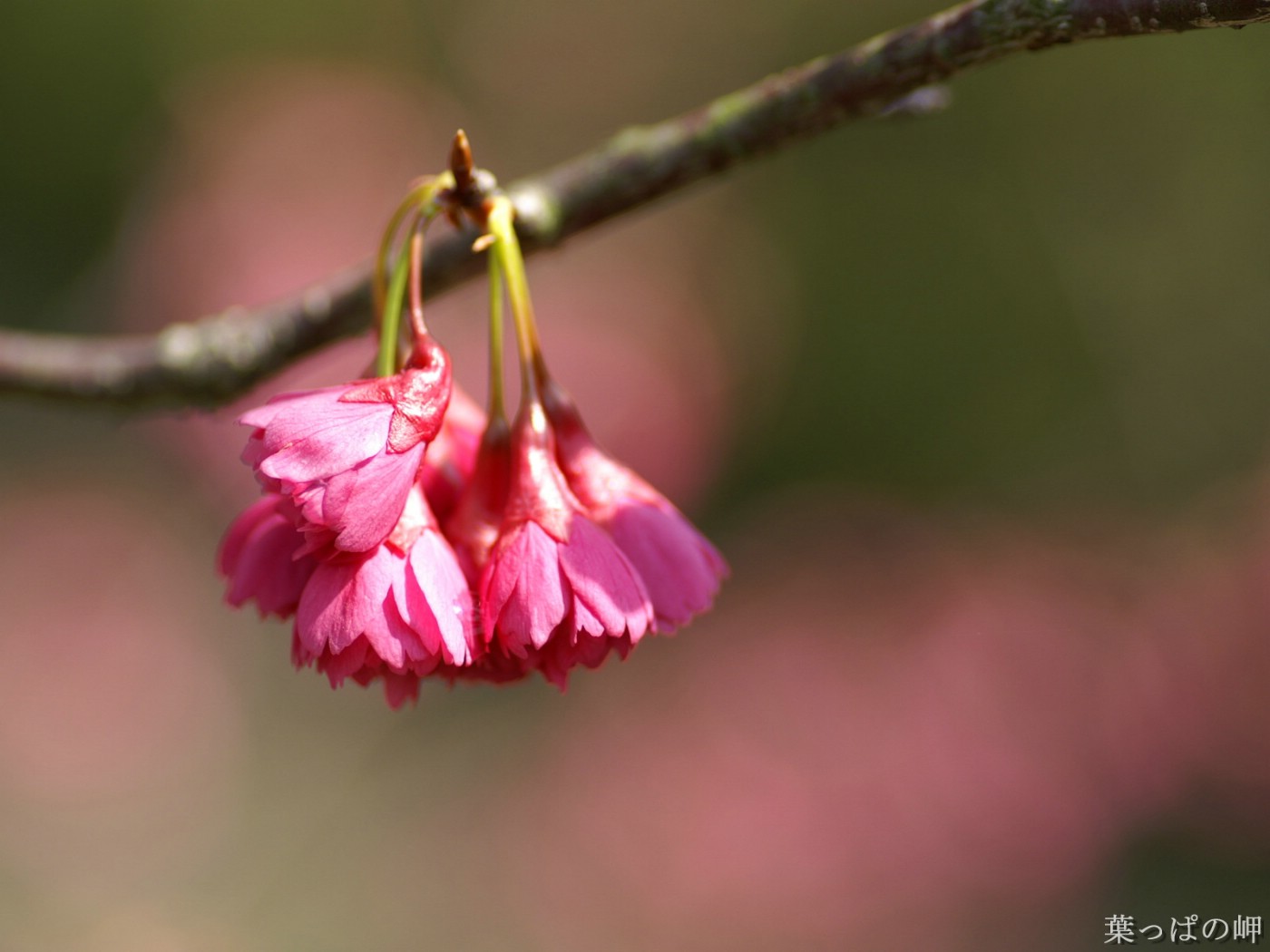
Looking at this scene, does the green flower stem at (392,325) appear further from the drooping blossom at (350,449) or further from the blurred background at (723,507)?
the blurred background at (723,507)

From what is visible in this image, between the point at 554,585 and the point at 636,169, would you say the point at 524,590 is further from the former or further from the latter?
the point at 636,169

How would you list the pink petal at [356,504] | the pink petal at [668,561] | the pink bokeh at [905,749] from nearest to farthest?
the pink petal at [356,504], the pink petal at [668,561], the pink bokeh at [905,749]

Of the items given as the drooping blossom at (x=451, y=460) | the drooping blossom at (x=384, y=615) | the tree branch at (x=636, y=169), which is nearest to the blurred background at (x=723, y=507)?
the tree branch at (x=636, y=169)

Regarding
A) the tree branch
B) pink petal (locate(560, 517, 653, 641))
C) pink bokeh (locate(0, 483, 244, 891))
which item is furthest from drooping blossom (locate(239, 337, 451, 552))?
pink bokeh (locate(0, 483, 244, 891))

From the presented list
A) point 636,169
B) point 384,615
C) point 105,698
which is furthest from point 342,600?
point 105,698

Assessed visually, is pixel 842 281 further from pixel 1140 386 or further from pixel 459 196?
pixel 459 196

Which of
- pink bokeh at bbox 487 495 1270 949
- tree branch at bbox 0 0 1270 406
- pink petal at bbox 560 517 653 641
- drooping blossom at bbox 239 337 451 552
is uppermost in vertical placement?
tree branch at bbox 0 0 1270 406

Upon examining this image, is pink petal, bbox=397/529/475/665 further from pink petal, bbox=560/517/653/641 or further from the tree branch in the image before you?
the tree branch
